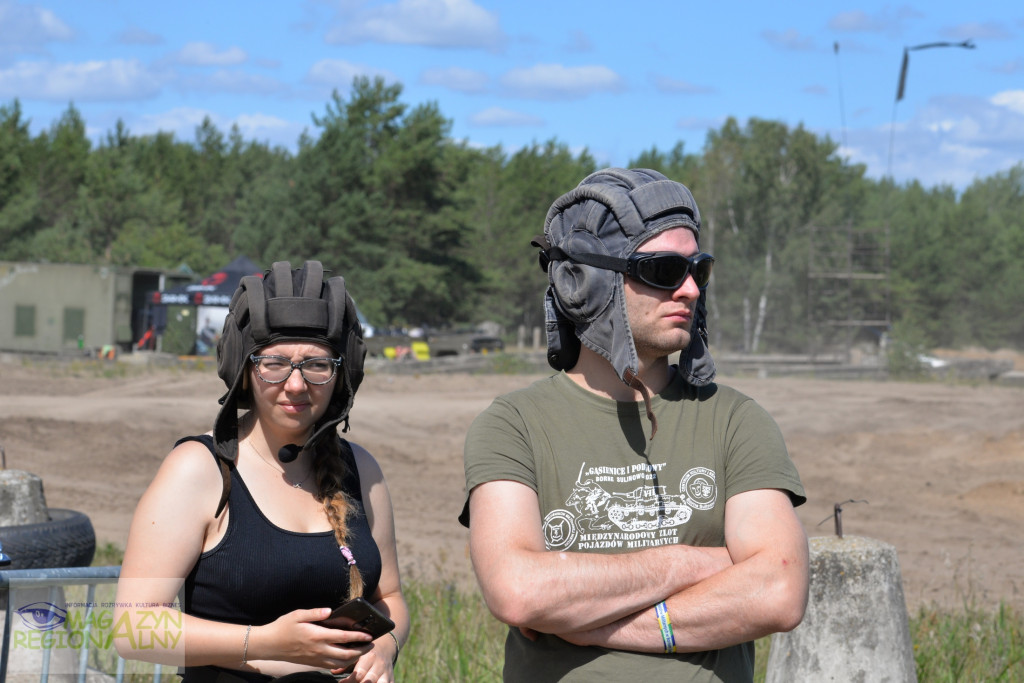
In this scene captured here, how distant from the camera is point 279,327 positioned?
2.92 meters

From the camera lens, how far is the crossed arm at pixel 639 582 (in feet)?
8.37

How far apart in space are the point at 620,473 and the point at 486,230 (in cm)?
6747

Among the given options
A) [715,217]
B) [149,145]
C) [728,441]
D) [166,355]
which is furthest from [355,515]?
[149,145]

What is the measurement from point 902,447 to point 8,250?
183 feet

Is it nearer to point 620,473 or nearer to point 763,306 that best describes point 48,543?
point 620,473

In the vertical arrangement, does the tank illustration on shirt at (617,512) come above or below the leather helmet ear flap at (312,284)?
below

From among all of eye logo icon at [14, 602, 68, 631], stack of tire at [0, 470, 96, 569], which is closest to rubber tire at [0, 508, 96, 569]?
stack of tire at [0, 470, 96, 569]

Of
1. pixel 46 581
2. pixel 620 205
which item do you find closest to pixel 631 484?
pixel 620 205

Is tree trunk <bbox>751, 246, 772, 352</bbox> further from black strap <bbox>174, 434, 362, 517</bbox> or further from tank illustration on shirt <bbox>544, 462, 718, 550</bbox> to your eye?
tank illustration on shirt <bbox>544, 462, 718, 550</bbox>

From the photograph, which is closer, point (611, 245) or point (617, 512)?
point (617, 512)

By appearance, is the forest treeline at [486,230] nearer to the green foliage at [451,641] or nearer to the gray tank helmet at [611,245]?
the green foliage at [451,641]

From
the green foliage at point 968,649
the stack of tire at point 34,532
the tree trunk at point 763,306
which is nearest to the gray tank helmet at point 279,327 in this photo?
the stack of tire at point 34,532

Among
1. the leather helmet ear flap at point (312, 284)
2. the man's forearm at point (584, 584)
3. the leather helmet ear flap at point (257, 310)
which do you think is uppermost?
the leather helmet ear flap at point (312, 284)

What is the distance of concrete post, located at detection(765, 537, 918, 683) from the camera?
429cm
